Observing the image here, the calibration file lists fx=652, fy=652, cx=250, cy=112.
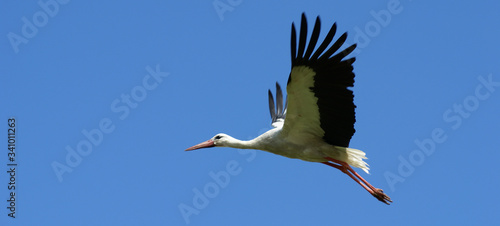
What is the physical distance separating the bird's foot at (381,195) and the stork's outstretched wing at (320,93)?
818 millimetres

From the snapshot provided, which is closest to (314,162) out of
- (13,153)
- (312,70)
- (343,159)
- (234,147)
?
(343,159)

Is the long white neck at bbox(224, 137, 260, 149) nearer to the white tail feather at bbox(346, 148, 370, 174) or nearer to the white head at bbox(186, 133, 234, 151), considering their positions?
the white head at bbox(186, 133, 234, 151)

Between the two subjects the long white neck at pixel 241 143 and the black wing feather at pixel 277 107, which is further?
the black wing feather at pixel 277 107

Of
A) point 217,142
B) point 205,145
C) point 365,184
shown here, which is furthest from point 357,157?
point 205,145

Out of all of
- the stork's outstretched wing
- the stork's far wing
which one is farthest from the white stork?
the stork's far wing

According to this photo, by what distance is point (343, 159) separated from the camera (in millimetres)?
8797

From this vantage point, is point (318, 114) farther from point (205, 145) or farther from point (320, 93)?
point (205, 145)

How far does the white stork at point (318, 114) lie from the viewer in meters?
7.57

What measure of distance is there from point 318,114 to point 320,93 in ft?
1.43

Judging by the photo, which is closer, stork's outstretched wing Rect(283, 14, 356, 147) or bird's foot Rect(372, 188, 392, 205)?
stork's outstretched wing Rect(283, 14, 356, 147)

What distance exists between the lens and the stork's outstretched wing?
750cm

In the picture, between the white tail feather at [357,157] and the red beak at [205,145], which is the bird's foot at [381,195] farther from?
the red beak at [205,145]

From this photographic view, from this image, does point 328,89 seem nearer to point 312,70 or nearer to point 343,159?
point 312,70

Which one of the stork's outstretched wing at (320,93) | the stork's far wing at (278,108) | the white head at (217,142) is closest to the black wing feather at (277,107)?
the stork's far wing at (278,108)
